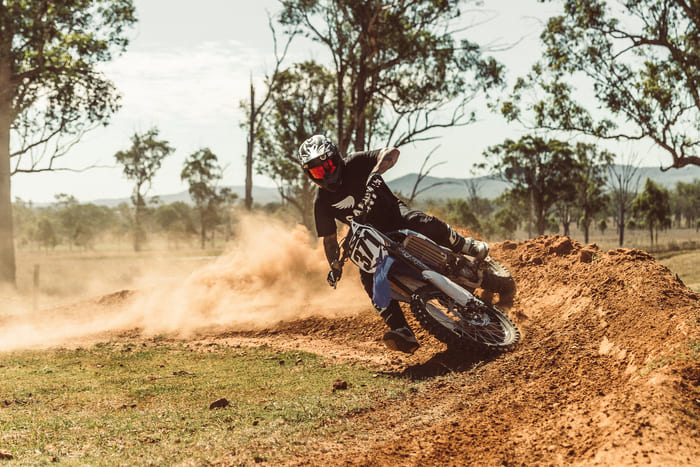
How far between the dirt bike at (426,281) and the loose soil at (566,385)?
39 centimetres

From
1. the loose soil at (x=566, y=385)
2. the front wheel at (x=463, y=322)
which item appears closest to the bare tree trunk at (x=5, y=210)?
the loose soil at (x=566, y=385)

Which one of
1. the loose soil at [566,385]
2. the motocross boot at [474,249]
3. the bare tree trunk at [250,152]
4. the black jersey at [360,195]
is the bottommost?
the loose soil at [566,385]

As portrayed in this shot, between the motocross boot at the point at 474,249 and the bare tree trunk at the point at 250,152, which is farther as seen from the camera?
the bare tree trunk at the point at 250,152

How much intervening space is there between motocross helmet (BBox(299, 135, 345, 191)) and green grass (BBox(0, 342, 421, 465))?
8.96ft

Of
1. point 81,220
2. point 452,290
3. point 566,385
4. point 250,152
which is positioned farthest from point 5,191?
point 81,220

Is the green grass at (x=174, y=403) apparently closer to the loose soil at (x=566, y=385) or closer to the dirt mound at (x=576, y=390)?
the loose soil at (x=566, y=385)

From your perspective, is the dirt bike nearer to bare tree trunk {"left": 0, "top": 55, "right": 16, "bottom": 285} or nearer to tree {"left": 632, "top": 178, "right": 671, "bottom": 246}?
bare tree trunk {"left": 0, "top": 55, "right": 16, "bottom": 285}

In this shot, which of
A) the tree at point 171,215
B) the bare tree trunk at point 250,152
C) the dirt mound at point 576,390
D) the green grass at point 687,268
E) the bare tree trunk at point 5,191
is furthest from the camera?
the tree at point 171,215

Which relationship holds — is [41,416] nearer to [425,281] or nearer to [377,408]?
[377,408]

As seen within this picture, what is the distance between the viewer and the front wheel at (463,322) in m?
7.13

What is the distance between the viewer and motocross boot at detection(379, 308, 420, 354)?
7.55m

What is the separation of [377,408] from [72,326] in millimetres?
11445

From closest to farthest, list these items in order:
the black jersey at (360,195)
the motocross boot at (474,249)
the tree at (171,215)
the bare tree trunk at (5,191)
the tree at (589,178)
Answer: the black jersey at (360,195) < the motocross boot at (474,249) < the bare tree trunk at (5,191) < the tree at (589,178) < the tree at (171,215)

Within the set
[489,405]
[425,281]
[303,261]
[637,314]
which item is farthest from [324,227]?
[303,261]
